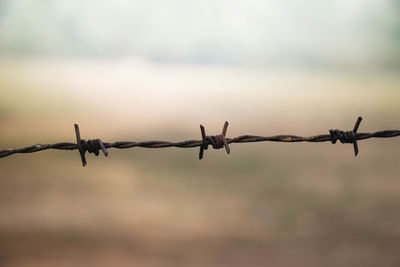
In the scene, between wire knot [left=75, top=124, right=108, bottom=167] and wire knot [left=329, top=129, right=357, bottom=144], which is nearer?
wire knot [left=75, top=124, right=108, bottom=167]

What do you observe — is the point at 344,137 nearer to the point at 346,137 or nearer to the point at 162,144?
the point at 346,137

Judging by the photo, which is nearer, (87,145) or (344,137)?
(87,145)

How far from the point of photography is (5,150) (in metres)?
3.79

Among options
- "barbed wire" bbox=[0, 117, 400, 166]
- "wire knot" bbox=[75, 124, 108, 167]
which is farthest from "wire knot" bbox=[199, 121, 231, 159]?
"wire knot" bbox=[75, 124, 108, 167]

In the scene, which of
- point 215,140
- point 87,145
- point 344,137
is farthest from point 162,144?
point 344,137

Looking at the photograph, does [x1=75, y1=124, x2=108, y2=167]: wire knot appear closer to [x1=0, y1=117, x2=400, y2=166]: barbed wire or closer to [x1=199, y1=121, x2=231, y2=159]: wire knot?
[x1=0, y1=117, x2=400, y2=166]: barbed wire

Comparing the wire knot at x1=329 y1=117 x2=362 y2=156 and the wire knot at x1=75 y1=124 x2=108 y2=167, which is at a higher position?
the wire knot at x1=75 y1=124 x2=108 y2=167

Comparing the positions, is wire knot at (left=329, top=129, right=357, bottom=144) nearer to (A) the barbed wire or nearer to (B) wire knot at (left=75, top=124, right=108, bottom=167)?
(A) the barbed wire

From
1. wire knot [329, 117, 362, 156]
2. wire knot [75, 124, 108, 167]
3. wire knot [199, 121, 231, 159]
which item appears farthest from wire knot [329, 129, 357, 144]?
wire knot [75, 124, 108, 167]

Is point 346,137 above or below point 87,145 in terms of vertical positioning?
below

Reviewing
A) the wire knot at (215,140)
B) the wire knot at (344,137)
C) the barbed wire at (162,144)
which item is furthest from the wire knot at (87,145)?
the wire knot at (344,137)

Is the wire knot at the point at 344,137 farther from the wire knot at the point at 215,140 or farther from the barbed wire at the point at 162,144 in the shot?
the wire knot at the point at 215,140

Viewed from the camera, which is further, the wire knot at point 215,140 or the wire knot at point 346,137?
the wire knot at point 346,137

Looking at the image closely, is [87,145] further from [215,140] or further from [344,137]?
[344,137]
